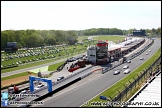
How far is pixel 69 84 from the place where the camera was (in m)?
51.3

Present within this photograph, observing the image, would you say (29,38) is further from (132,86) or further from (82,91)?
(132,86)

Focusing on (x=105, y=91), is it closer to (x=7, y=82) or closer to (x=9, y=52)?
(x=7, y=82)

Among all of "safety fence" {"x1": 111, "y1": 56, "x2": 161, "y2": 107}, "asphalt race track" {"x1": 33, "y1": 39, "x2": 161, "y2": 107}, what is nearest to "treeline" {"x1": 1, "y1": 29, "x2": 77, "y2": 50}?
"asphalt race track" {"x1": 33, "y1": 39, "x2": 161, "y2": 107}

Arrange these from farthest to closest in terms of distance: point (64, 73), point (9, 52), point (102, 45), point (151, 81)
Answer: point (9, 52)
point (102, 45)
point (64, 73)
point (151, 81)

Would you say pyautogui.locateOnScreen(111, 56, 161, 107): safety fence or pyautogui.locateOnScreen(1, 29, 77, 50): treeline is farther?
pyautogui.locateOnScreen(1, 29, 77, 50): treeline

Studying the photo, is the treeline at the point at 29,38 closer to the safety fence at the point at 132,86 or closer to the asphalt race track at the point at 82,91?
the asphalt race track at the point at 82,91

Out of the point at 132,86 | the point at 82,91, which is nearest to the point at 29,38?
the point at 82,91

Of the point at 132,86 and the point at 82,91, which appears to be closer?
the point at 132,86

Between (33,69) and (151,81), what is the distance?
1784 inches

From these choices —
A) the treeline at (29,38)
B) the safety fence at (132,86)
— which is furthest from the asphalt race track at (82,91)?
the treeline at (29,38)

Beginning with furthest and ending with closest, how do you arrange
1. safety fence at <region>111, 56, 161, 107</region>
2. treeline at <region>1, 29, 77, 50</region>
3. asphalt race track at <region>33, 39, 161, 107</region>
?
treeline at <region>1, 29, 77, 50</region>, asphalt race track at <region>33, 39, 161, 107</region>, safety fence at <region>111, 56, 161, 107</region>

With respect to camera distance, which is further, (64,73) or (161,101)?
(64,73)

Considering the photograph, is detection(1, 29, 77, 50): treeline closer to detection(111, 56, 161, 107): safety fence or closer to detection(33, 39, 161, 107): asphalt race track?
detection(33, 39, 161, 107): asphalt race track

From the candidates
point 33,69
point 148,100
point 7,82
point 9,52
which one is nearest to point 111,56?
point 33,69
